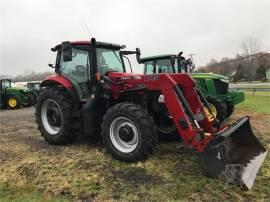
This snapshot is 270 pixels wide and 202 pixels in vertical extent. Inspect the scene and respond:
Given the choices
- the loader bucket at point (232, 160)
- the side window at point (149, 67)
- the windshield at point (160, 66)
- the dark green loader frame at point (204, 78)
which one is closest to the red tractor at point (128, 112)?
the loader bucket at point (232, 160)

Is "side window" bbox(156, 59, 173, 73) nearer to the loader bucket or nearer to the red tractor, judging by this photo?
the red tractor

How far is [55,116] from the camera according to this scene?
7.28 m

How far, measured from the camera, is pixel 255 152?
18.8 feet

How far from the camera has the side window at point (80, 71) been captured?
6887mm

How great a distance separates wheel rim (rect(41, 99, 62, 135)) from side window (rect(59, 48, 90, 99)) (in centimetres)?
67

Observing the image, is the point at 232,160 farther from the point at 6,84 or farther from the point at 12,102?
the point at 6,84

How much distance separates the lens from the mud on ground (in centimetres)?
434

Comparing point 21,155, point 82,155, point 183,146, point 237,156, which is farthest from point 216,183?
point 21,155

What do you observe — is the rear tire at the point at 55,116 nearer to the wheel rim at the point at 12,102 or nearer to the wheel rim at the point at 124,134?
the wheel rim at the point at 124,134

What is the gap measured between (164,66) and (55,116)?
4.95 metres

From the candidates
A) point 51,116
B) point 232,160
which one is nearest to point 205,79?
point 51,116

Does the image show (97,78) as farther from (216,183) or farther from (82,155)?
(216,183)

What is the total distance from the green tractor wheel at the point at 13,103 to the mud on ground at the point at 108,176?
13326 millimetres

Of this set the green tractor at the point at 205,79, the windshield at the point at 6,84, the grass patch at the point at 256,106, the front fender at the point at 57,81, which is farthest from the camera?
the windshield at the point at 6,84
